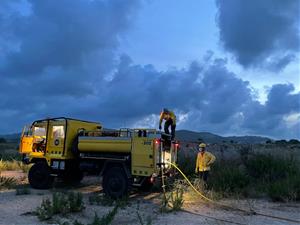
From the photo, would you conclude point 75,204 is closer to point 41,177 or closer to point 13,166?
point 41,177

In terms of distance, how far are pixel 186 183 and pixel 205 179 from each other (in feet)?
3.37

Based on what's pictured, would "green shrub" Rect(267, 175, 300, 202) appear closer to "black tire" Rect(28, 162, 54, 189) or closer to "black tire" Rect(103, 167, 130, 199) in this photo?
"black tire" Rect(103, 167, 130, 199)

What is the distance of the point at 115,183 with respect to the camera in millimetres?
15469

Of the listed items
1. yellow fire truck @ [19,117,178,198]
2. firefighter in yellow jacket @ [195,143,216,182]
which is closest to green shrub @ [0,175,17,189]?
yellow fire truck @ [19,117,178,198]

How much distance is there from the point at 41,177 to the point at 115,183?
386cm

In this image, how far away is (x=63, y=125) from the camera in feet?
57.1

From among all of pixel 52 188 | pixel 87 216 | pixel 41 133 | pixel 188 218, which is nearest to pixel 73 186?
pixel 52 188

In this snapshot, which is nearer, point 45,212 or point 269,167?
point 45,212

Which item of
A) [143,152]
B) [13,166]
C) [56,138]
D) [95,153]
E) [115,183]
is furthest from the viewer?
[13,166]

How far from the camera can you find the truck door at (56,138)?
17.3m

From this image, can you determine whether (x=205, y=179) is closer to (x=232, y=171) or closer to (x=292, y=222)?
(x=232, y=171)

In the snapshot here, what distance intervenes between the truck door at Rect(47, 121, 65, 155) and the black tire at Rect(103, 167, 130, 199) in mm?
2537

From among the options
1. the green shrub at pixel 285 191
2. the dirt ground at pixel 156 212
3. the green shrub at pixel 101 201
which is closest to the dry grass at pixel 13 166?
the dirt ground at pixel 156 212

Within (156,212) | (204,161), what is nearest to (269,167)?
(204,161)
